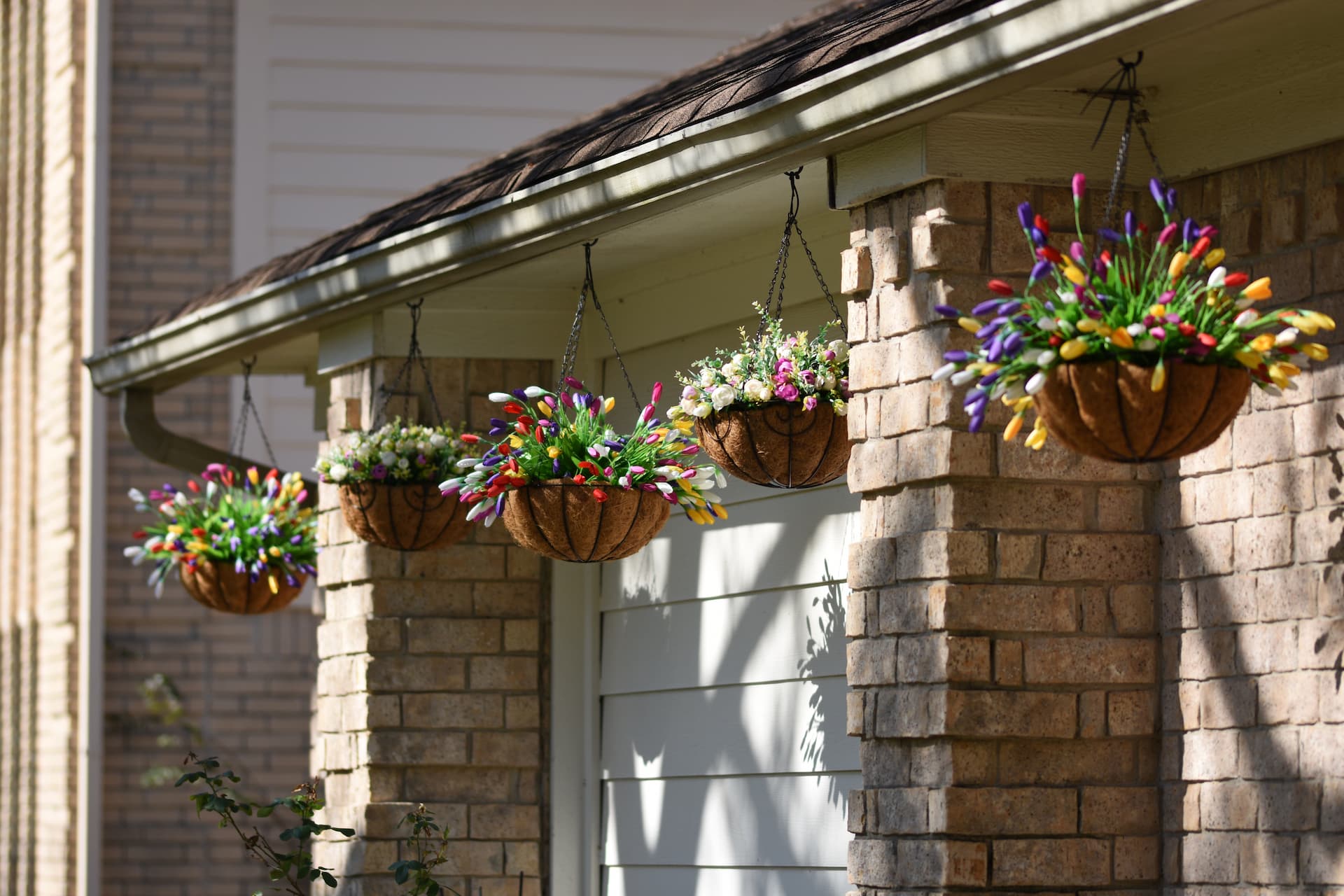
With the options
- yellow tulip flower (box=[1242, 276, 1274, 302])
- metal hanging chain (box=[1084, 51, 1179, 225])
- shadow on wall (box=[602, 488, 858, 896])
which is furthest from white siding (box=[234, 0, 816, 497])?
yellow tulip flower (box=[1242, 276, 1274, 302])

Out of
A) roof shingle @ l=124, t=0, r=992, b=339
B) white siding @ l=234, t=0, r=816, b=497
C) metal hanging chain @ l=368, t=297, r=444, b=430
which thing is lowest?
metal hanging chain @ l=368, t=297, r=444, b=430

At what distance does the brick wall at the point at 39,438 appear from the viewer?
10656 millimetres

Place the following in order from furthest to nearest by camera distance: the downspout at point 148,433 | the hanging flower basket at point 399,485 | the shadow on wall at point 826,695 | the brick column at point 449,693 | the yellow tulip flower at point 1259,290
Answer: the downspout at point 148,433 < the brick column at point 449,693 < the hanging flower basket at point 399,485 < the shadow on wall at point 826,695 < the yellow tulip flower at point 1259,290

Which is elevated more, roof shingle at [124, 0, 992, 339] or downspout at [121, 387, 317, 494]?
roof shingle at [124, 0, 992, 339]

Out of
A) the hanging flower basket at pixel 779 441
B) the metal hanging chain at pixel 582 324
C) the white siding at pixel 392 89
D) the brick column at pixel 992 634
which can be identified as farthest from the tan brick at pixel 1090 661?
the white siding at pixel 392 89

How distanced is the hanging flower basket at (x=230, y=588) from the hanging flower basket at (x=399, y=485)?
46.9 inches

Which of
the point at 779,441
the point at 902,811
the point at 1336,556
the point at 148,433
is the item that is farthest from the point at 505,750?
the point at 1336,556

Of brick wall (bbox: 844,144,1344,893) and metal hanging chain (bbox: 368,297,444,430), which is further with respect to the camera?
metal hanging chain (bbox: 368,297,444,430)

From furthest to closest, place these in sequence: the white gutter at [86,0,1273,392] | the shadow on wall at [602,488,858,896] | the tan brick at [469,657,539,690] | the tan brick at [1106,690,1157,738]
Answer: the tan brick at [469,657,539,690] < the shadow on wall at [602,488,858,896] < the tan brick at [1106,690,1157,738] < the white gutter at [86,0,1273,392]

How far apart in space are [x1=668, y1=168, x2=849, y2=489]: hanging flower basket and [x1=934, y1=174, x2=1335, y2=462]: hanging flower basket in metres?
1.07

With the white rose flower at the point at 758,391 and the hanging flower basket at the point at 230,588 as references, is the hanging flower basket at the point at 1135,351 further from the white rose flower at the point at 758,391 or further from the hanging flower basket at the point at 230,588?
the hanging flower basket at the point at 230,588

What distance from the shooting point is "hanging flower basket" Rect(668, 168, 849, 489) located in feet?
15.3

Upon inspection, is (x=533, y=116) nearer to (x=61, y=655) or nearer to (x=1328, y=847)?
(x=61, y=655)

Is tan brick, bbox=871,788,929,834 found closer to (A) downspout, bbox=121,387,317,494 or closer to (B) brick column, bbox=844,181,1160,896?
(B) brick column, bbox=844,181,1160,896
